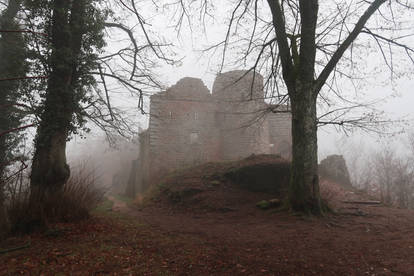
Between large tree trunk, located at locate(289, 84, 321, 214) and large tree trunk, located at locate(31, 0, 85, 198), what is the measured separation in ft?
16.4

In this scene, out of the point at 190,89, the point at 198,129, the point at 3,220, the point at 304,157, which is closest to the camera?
the point at 3,220

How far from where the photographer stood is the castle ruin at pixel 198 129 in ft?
45.6

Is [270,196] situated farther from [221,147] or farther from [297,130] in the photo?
[221,147]

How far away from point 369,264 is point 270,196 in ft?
16.4

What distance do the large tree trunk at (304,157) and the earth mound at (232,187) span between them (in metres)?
1.76

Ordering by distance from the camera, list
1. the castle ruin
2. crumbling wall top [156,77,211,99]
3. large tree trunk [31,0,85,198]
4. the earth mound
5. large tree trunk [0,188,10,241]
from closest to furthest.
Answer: large tree trunk [0,188,10,241] → large tree trunk [31,0,85,198] → the earth mound → the castle ruin → crumbling wall top [156,77,211,99]

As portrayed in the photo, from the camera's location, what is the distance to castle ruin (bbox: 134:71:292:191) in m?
13.9

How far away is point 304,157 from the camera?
5.19 metres

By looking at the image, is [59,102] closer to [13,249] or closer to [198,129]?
[13,249]

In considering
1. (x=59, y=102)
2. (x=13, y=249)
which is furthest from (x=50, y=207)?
(x=59, y=102)

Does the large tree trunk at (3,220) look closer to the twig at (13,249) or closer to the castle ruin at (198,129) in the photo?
the twig at (13,249)

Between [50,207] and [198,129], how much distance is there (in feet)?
36.7

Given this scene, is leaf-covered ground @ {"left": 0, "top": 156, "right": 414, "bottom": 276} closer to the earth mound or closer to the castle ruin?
the earth mound

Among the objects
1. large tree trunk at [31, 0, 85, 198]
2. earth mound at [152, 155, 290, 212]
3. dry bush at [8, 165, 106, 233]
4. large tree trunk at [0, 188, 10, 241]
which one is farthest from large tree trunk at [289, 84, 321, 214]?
large tree trunk at [0, 188, 10, 241]
